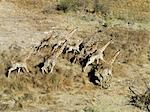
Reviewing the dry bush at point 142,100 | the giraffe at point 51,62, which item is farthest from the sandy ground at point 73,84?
the giraffe at point 51,62

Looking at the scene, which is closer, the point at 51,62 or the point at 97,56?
the point at 51,62

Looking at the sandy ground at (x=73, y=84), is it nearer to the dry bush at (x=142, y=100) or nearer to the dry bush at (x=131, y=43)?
the dry bush at (x=131, y=43)

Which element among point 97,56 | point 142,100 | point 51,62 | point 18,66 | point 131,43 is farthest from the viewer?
point 131,43

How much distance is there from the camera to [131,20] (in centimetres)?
2414

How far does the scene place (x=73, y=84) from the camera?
16.3m

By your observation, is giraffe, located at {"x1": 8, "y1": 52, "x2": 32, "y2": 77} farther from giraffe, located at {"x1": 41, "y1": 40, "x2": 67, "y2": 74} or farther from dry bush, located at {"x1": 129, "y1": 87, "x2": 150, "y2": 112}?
dry bush, located at {"x1": 129, "y1": 87, "x2": 150, "y2": 112}

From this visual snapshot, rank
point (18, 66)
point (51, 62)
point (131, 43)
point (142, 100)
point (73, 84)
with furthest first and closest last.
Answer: point (131, 43), point (51, 62), point (18, 66), point (73, 84), point (142, 100)

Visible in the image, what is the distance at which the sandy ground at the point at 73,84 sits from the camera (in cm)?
1486

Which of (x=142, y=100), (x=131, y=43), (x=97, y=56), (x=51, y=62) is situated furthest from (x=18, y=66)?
(x=131, y=43)

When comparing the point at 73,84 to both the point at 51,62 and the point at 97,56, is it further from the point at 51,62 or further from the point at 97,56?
the point at 97,56

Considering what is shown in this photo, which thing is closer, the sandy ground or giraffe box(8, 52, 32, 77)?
the sandy ground

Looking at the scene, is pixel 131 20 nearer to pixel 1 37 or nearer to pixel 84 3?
pixel 84 3

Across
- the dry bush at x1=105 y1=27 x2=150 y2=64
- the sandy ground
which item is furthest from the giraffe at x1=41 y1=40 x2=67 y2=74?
the dry bush at x1=105 y1=27 x2=150 y2=64

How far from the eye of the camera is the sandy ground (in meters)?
14.9
